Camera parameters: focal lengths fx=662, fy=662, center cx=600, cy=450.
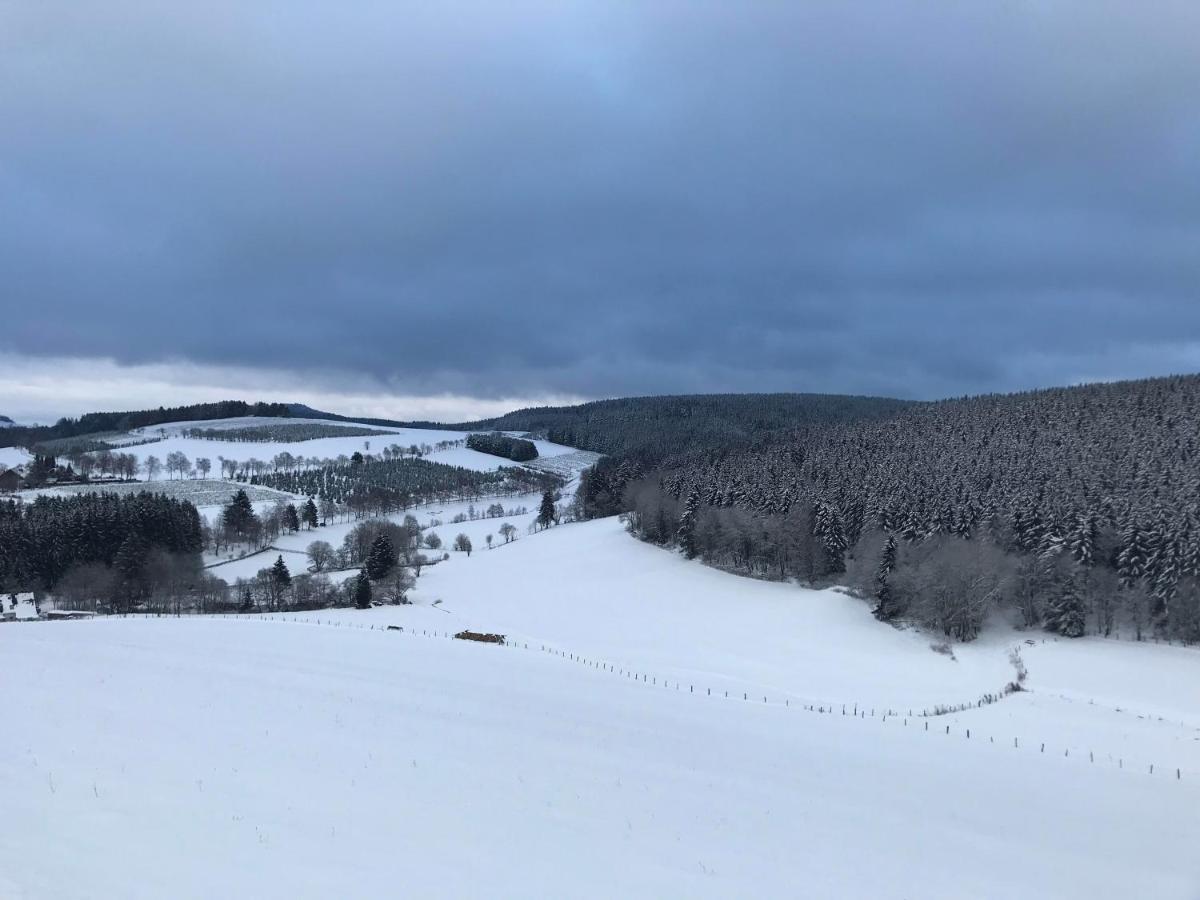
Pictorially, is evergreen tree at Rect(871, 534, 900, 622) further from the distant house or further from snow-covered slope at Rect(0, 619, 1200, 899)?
the distant house

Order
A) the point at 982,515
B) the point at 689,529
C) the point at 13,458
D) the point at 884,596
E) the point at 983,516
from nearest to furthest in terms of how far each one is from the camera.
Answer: the point at 884,596 < the point at 983,516 < the point at 982,515 < the point at 689,529 < the point at 13,458

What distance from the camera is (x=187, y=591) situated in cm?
7119

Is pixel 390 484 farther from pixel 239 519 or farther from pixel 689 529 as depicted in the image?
pixel 689 529

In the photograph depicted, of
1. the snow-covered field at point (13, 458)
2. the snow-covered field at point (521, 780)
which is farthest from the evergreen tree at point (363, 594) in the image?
the snow-covered field at point (13, 458)

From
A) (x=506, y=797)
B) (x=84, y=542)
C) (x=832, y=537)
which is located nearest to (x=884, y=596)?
(x=832, y=537)

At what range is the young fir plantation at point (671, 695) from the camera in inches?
549

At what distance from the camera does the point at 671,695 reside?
2970cm

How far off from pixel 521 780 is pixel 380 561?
60.3 m

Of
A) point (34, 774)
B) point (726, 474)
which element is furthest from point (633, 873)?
point (726, 474)

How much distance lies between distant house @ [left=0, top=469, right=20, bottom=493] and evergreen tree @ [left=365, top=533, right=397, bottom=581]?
11018 cm

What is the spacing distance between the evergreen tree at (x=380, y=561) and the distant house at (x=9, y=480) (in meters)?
110

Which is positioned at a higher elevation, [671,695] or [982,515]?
[982,515]

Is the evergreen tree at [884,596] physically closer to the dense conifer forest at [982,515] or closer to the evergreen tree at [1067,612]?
A: the dense conifer forest at [982,515]

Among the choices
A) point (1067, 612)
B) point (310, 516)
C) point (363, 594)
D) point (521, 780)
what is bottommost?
point (363, 594)
